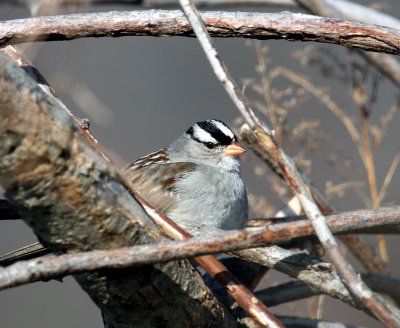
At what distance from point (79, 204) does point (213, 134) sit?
255 cm

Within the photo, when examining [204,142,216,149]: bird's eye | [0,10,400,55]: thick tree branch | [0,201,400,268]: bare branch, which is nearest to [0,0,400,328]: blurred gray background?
[204,142,216,149]: bird's eye

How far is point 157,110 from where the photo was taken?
8.82 metres

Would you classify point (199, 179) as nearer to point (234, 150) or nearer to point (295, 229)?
point (234, 150)

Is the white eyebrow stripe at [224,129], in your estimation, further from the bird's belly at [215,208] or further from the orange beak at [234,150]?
the bird's belly at [215,208]

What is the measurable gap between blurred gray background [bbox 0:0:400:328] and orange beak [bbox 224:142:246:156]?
1.64 metres

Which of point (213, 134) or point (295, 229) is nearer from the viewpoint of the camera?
point (295, 229)

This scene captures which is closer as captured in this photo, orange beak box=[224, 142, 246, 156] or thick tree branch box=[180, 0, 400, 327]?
Result: thick tree branch box=[180, 0, 400, 327]

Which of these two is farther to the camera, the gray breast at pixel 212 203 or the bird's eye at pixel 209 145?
the bird's eye at pixel 209 145

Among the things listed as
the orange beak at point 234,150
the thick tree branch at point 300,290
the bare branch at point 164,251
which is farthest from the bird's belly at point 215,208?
the bare branch at point 164,251

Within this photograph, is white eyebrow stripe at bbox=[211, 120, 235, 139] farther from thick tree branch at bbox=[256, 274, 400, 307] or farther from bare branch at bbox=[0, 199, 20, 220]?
bare branch at bbox=[0, 199, 20, 220]

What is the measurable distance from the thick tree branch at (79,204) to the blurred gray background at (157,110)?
12.9 feet

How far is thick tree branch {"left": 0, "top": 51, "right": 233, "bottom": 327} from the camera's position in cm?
190

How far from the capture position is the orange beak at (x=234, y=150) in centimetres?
447

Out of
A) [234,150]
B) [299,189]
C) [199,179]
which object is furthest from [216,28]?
[234,150]
